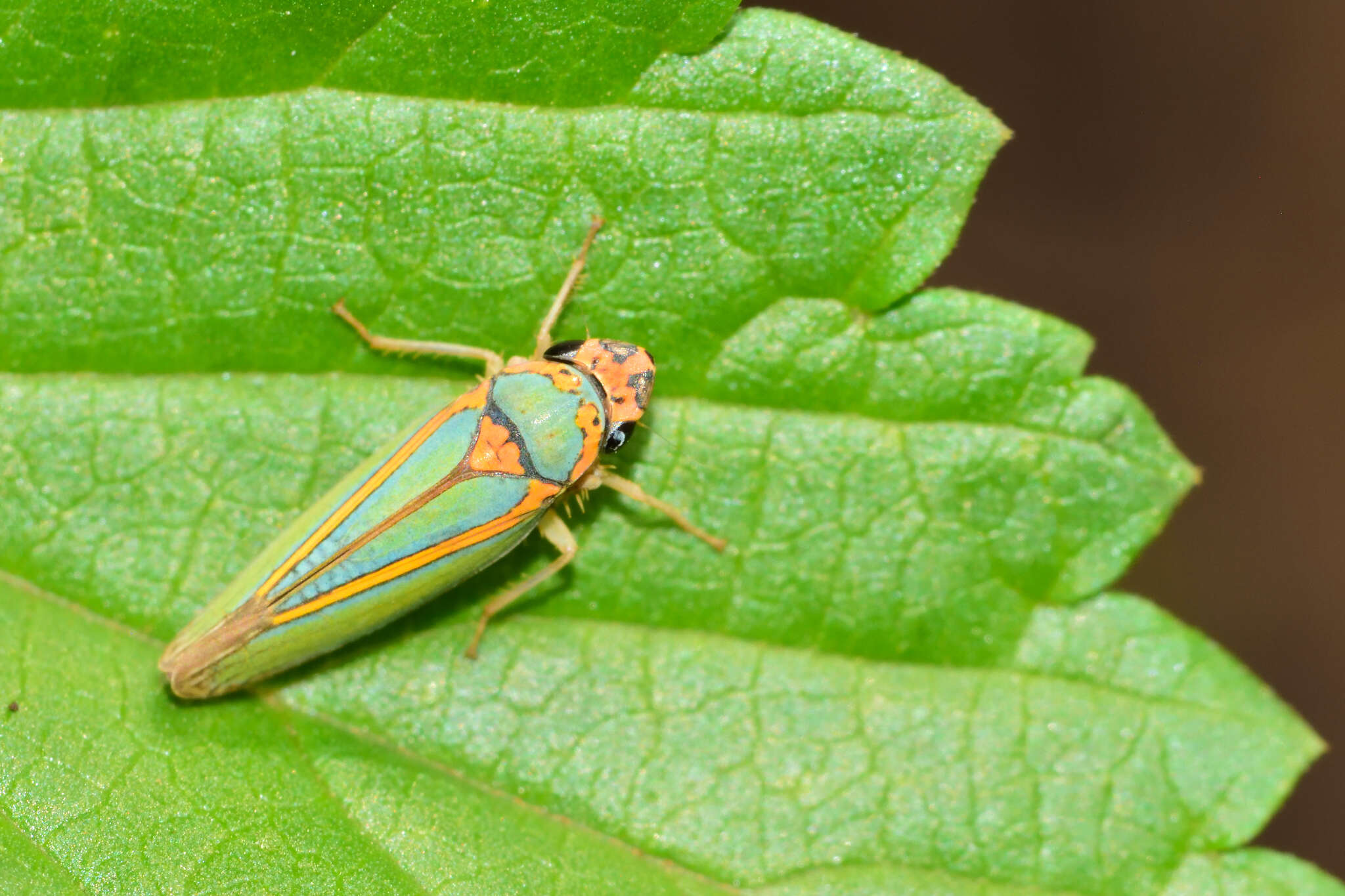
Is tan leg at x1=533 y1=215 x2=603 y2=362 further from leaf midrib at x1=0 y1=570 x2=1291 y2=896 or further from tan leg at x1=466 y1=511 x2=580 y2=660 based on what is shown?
leaf midrib at x1=0 y1=570 x2=1291 y2=896

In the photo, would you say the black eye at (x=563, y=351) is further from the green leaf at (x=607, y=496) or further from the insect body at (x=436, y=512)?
the green leaf at (x=607, y=496)

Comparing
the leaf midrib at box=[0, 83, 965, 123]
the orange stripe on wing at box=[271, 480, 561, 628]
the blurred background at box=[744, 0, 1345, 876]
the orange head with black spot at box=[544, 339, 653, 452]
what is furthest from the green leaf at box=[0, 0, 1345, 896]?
the blurred background at box=[744, 0, 1345, 876]

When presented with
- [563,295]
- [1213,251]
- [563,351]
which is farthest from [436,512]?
[1213,251]

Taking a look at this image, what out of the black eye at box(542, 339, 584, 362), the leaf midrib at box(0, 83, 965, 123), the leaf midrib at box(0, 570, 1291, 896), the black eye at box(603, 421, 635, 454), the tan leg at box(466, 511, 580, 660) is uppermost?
the leaf midrib at box(0, 83, 965, 123)

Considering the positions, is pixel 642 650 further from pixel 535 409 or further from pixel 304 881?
pixel 304 881

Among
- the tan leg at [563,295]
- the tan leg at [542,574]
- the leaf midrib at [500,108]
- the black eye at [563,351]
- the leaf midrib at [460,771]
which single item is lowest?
the leaf midrib at [460,771]

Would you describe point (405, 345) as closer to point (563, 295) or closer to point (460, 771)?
point (563, 295)

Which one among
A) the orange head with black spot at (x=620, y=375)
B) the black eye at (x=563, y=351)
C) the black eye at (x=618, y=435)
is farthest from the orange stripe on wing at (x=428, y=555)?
the black eye at (x=563, y=351)
